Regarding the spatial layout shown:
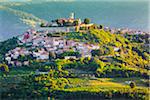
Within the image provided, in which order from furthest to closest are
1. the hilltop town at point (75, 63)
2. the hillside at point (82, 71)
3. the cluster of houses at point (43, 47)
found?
1. the cluster of houses at point (43, 47)
2. the hilltop town at point (75, 63)
3. the hillside at point (82, 71)

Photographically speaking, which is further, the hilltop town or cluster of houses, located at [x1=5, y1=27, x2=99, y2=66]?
cluster of houses, located at [x1=5, y1=27, x2=99, y2=66]

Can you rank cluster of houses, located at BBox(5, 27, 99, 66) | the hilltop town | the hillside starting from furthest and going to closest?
cluster of houses, located at BBox(5, 27, 99, 66)
the hilltop town
the hillside

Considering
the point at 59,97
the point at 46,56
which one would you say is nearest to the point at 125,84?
the point at 59,97

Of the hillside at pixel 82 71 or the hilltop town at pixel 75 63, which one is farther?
the hilltop town at pixel 75 63

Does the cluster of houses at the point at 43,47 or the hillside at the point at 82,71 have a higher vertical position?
the cluster of houses at the point at 43,47

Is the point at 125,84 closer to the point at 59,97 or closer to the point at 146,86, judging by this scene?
the point at 146,86

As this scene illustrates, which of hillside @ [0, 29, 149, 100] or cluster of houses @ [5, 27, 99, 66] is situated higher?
cluster of houses @ [5, 27, 99, 66]

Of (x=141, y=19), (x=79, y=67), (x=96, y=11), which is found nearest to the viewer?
(x=79, y=67)

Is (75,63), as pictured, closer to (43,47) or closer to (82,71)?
(82,71)
